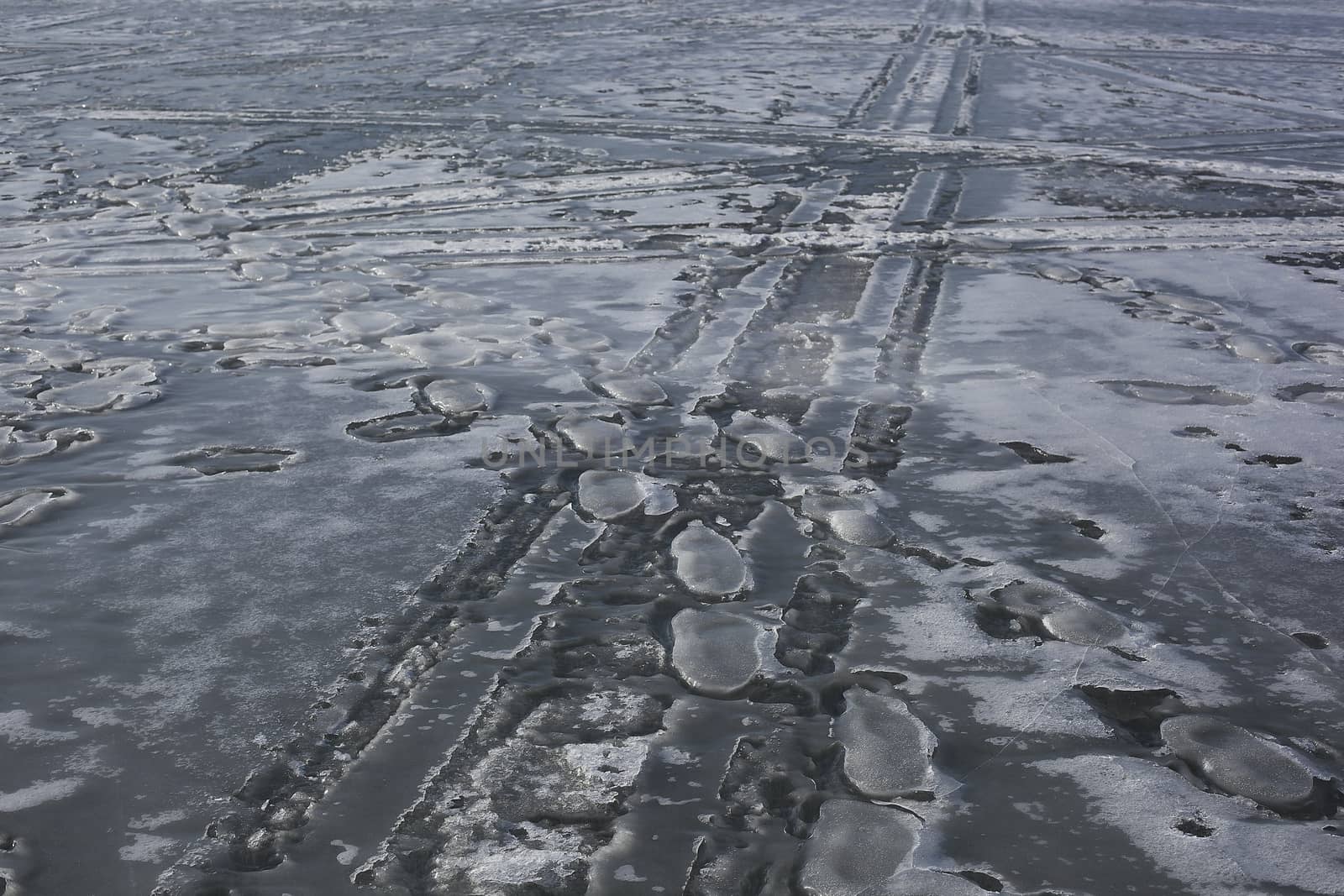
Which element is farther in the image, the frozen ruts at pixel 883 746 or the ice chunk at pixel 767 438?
the ice chunk at pixel 767 438

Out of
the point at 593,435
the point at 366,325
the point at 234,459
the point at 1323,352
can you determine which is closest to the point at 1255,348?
the point at 1323,352

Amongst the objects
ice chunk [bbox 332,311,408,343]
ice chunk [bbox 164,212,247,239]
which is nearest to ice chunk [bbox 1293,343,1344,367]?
ice chunk [bbox 332,311,408,343]

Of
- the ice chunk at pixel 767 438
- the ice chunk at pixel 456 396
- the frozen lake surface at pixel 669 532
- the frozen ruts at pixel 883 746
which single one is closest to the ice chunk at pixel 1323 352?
the frozen lake surface at pixel 669 532

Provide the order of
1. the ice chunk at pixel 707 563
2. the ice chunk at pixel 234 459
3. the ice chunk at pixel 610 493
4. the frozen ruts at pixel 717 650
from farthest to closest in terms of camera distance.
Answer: the ice chunk at pixel 234 459 → the ice chunk at pixel 610 493 → the ice chunk at pixel 707 563 → the frozen ruts at pixel 717 650

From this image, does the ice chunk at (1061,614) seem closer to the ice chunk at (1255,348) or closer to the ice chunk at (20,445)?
the ice chunk at (1255,348)

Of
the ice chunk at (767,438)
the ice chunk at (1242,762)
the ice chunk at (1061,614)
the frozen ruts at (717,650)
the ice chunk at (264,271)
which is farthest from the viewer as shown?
the ice chunk at (264,271)

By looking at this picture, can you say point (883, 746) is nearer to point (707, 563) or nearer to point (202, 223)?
point (707, 563)

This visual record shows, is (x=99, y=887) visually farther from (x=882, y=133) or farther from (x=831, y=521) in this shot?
(x=882, y=133)

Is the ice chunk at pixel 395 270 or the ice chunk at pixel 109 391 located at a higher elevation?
the ice chunk at pixel 109 391
